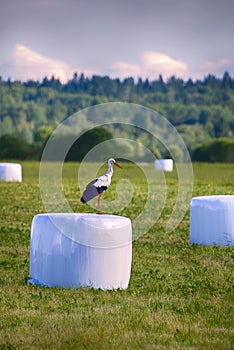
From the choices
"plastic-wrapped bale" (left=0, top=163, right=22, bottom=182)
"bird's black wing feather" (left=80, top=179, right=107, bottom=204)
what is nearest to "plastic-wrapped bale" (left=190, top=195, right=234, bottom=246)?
"bird's black wing feather" (left=80, top=179, right=107, bottom=204)

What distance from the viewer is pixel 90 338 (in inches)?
328

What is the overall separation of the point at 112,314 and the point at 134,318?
13.4 inches

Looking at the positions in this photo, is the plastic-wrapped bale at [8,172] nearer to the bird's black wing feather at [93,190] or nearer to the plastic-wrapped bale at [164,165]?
the plastic-wrapped bale at [164,165]

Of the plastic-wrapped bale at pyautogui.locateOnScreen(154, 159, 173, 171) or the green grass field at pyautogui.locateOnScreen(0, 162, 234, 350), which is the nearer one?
the green grass field at pyautogui.locateOnScreen(0, 162, 234, 350)

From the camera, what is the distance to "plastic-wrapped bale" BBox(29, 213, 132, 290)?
35.0ft

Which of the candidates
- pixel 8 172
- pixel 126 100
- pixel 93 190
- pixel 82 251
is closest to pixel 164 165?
pixel 8 172

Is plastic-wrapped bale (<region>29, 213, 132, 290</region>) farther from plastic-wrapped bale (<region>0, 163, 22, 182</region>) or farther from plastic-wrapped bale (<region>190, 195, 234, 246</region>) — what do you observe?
plastic-wrapped bale (<region>0, 163, 22, 182</region>)

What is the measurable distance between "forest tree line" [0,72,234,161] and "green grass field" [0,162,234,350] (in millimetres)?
129790

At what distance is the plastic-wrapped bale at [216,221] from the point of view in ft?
52.1

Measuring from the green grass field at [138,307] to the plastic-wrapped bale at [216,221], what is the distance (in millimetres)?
331

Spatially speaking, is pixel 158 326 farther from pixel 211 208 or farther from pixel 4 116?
pixel 4 116

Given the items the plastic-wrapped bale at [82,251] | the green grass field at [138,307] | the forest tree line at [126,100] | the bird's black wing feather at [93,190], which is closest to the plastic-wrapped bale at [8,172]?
the green grass field at [138,307]

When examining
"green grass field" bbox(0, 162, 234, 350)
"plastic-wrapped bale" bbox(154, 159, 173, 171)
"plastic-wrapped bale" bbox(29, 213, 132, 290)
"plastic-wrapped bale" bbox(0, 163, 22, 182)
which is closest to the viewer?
"green grass field" bbox(0, 162, 234, 350)

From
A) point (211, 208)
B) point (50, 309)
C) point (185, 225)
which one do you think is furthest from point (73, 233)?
point (185, 225)
